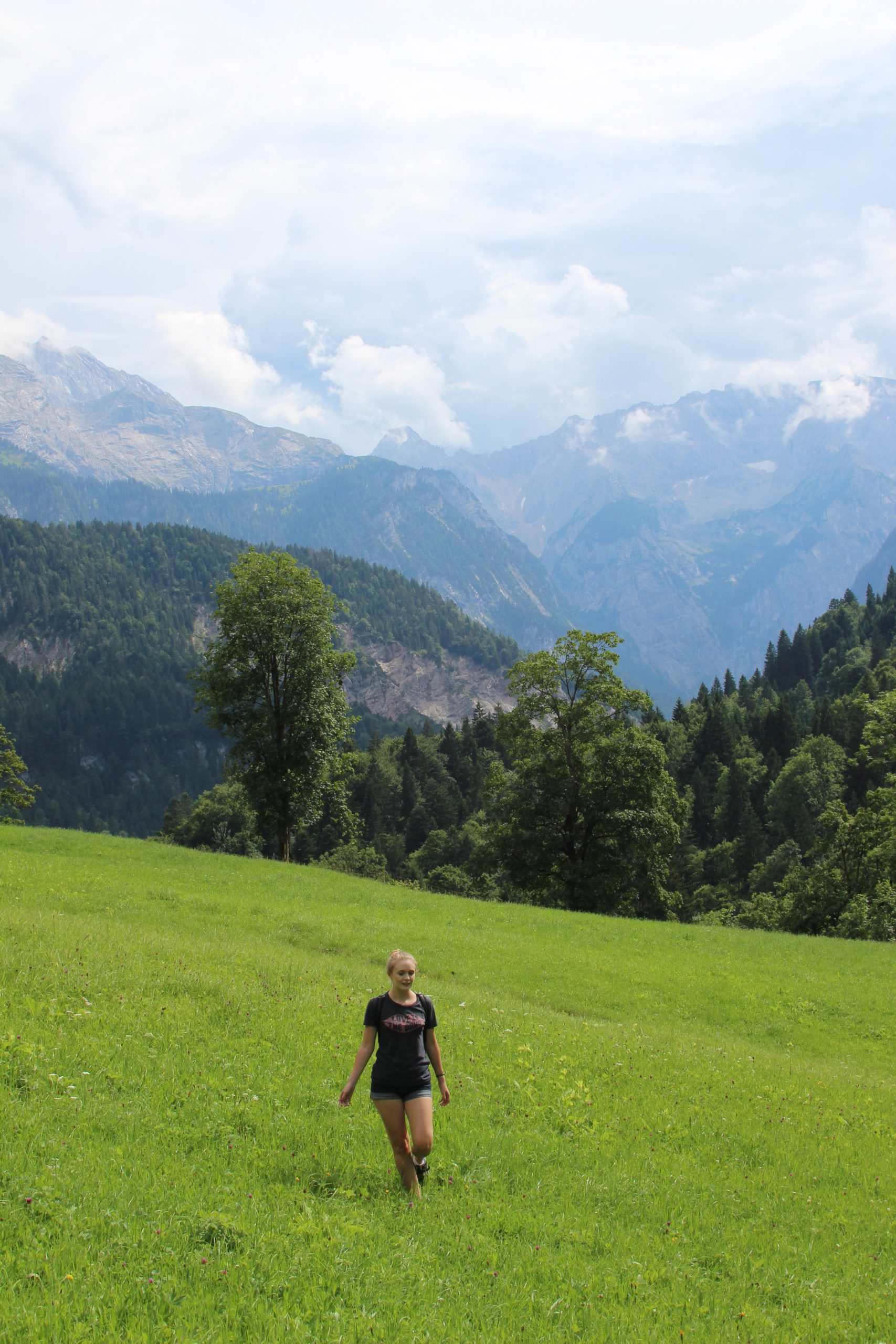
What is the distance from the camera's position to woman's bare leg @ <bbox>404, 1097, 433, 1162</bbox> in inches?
351

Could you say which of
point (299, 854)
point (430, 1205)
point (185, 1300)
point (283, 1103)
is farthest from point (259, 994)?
point (299, 854)

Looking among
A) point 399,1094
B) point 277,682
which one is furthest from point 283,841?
point 399,1094

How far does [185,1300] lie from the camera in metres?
6.61

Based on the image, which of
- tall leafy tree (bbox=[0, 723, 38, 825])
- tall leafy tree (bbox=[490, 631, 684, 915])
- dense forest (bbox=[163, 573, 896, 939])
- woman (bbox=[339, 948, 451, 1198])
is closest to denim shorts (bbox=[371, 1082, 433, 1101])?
woman (bbox=[339, 948, 451, 1198])

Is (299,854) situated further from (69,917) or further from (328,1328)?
(328,1328)

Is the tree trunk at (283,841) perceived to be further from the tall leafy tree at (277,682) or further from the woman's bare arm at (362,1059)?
the woman's bare arm at (362,1059)

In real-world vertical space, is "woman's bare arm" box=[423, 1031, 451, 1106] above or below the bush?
above

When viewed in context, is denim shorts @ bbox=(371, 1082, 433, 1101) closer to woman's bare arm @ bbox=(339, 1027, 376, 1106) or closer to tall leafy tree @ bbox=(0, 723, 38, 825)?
woman's bare arm @ bbox=(339, 1027, 376, 1106)

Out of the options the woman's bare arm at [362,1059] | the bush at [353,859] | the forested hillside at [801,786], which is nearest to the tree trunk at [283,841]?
the forested hillside at [801,786]

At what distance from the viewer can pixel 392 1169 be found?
959 centimetres

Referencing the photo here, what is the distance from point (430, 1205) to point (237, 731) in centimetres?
3535

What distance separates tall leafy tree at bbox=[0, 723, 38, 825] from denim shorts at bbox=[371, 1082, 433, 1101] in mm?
56223

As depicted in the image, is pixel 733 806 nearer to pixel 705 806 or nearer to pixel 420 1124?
pixel 705 806

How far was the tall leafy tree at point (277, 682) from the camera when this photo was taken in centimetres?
4019
